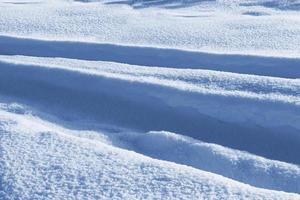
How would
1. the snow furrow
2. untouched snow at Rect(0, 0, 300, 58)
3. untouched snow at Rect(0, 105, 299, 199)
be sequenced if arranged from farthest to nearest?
untouched snow at Rect(0, 0, 300, 58) → the snow furrow → untouched snow at Rect(0, 105, 299, 199)

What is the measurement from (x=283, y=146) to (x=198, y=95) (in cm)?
28

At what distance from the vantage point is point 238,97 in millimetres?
1417

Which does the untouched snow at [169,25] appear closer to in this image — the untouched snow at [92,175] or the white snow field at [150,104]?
the white snow field at [150,104]

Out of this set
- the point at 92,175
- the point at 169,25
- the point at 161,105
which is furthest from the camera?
the point at 169,25

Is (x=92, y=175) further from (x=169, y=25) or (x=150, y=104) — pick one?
(x=169, y=25)

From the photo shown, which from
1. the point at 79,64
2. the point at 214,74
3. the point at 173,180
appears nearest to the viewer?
the point at 173,180

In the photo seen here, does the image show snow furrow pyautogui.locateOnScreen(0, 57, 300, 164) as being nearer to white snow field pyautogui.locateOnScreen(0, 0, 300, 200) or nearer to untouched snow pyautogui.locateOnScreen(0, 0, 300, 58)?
white snow field pyautogui.locateOnScreen(0, 0, 300, 200)

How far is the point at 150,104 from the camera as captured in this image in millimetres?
1464

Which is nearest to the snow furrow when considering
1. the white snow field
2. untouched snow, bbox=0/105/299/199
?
the white snow field

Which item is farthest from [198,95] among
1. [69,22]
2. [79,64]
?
[69,22]

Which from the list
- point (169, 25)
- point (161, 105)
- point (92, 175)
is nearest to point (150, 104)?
point (161, 105)

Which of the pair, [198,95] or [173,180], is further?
[198,95]

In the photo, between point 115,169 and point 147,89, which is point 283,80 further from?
point 115,169

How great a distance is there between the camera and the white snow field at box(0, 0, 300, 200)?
100cm
